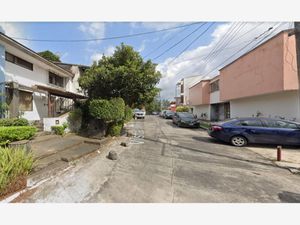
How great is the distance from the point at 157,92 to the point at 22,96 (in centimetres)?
841

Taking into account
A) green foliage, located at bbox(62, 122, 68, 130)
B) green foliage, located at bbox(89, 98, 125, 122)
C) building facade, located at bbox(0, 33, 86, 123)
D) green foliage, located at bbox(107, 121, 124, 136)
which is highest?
building facade, located at bbox(0, 33, 86, 123)

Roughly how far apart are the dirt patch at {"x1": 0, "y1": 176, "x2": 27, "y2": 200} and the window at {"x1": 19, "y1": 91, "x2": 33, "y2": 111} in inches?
340

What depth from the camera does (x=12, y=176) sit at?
145 inches

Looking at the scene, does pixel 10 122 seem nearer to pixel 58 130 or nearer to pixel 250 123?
pixel 58 130

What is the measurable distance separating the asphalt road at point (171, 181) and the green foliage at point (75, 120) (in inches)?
210

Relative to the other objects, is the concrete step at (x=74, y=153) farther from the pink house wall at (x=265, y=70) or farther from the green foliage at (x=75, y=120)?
the pink house wall at (x=265, y=70)

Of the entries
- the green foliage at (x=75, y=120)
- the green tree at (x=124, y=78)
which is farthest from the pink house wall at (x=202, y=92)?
the green foliage at (x=75, y=120)

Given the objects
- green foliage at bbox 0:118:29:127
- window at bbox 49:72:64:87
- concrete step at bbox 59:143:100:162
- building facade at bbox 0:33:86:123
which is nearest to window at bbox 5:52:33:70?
building facade at bbox 0:33:86:123

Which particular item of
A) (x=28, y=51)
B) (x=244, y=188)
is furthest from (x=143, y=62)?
(x=244, y=188)

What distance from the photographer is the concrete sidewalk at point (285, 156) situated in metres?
6.18

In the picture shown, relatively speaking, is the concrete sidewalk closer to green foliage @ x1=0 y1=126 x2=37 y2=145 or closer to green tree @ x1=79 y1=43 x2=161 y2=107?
green tree @ x1=79 y1=43 x2=161 y2=107

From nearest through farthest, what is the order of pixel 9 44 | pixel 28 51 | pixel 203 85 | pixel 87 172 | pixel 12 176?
pixel 12 176, pixel 87 172, pixel 9 44, pixel 28 51, pixel 203 85

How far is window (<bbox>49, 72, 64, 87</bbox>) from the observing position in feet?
50.9

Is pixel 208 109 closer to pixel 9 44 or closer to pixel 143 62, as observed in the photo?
pixel 143 62
